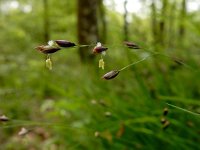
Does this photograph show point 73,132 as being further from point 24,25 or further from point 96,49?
point 24,25

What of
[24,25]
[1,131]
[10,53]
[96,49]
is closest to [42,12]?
→ [24,25]

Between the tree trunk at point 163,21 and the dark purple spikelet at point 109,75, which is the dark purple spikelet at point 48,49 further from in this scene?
the tree trunk at point 163,21

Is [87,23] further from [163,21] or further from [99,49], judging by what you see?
[99,49]

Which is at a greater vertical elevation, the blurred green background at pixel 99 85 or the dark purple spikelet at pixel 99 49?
the dark purple spikelet at pixel 99 49

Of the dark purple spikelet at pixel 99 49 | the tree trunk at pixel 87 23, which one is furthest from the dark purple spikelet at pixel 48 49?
the tree trunk at pixel 87 23

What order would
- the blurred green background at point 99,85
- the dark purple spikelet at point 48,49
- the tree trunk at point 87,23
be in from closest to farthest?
1. the dark purple spikelet at point 48,49
2. the blurred green background at point 99,85
3. the tree trunk at point 87,23

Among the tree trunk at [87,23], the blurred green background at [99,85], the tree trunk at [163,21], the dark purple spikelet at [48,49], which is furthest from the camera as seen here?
the tree trunk at [87,23]

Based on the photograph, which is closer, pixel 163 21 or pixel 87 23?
pixel 163 21

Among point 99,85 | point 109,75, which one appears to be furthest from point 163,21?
point 109,75
